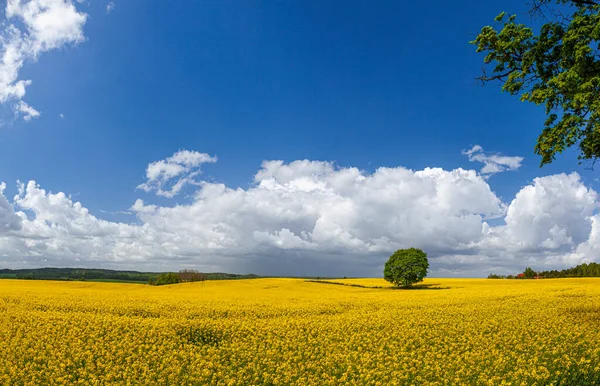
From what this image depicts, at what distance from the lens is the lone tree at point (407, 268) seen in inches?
2403

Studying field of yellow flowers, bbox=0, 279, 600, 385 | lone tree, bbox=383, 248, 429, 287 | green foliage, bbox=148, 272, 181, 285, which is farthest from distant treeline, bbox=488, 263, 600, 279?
field of yellow flowers, bbox=0, 279, 600, 385

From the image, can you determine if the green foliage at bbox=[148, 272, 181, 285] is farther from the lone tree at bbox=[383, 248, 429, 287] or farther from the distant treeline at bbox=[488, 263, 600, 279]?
the distant treeline at bbox=[488, 263, 600, 279]

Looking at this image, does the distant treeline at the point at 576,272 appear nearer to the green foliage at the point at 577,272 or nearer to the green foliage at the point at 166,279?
the green foliage at the point at 577,272

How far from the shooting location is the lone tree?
61.0 m

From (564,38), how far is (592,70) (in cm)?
159

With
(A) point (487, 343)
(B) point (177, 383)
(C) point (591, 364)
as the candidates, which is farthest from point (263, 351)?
(C) point (591, 364)

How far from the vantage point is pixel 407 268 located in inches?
2415

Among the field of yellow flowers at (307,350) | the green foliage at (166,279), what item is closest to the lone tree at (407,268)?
the field of yellow flowers at (307,350)

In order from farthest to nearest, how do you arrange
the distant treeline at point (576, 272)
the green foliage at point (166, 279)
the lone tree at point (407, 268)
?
the distant treeline at point (576, 272) → the green foliage at point (166, 279) → the lone tree at point (407, 268)

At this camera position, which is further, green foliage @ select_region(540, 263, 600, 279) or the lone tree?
green foliage @ select_region(540, 263, 600, 279)

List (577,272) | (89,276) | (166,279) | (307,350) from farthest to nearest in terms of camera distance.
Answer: (89,276), (577,272), (166,279), (307,350)

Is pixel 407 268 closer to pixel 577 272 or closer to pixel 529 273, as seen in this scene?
pixel 529 273

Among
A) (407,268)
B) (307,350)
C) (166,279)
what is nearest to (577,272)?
(407,268)

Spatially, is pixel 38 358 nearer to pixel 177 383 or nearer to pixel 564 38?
pixel 177 383
